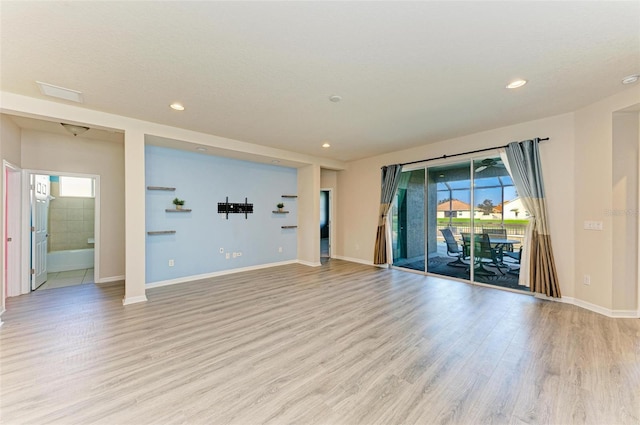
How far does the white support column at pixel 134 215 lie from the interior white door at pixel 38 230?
2.13m

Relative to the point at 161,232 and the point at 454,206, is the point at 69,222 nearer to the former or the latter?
the point at 161,232

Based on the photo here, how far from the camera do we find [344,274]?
5336mm

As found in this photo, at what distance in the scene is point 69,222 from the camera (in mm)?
5902

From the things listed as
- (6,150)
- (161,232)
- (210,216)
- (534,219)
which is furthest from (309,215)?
(6,150)

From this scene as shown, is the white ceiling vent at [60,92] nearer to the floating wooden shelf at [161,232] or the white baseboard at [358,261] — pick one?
the floating wooden shelf at [161,232]

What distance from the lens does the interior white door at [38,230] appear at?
4234mm

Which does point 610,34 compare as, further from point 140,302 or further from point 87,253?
point 87,253

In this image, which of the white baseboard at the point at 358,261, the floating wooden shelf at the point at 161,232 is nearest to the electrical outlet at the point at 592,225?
the white baseboard at the point at 358,261

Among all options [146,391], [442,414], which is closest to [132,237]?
[146,391]

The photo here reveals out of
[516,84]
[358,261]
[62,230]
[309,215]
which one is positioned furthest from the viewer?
[358,261]

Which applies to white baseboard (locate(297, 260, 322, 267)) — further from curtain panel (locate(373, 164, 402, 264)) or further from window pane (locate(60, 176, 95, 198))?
window pane (locate(60, 176, 95, 198))

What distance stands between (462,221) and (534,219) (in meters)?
1.11

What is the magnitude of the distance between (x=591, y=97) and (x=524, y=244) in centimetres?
216

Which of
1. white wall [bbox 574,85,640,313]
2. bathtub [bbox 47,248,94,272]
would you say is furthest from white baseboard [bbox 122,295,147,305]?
white wall [bbox 574,85,640,313]
